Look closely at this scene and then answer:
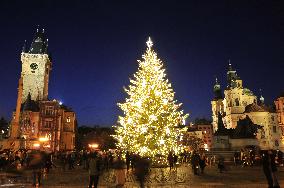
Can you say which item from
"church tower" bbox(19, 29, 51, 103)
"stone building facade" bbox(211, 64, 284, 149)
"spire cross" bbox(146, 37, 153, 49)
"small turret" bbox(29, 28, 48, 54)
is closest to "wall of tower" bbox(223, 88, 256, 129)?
"stone building facade" bbox(211, 64, 284, 149)

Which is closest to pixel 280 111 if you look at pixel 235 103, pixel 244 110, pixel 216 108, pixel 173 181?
pixel 244 110

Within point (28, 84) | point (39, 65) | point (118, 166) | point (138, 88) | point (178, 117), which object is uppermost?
point (39, 65)

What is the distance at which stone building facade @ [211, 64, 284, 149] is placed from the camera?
3410 inches

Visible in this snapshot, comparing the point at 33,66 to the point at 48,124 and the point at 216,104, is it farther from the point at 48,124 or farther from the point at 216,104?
the point at 216,104

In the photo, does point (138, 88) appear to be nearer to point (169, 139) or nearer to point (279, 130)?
point (169, 139)

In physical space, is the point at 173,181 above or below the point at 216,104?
below

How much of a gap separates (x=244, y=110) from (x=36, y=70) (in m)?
65.7

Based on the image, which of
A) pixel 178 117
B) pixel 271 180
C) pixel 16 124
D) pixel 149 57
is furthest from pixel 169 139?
pixel 16 124

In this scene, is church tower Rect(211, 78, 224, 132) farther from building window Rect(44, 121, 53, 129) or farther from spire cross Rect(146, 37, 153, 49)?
spire cross Rect(146, 37, 153, 49)

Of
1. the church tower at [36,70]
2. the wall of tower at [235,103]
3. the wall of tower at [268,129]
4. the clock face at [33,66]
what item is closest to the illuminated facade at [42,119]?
→ the church tower at [36,70]

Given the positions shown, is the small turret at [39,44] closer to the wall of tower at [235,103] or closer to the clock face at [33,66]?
the clock face at [33,66]

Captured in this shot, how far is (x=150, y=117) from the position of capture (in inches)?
1024

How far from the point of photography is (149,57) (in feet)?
92.7

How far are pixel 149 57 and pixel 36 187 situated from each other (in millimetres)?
16546
